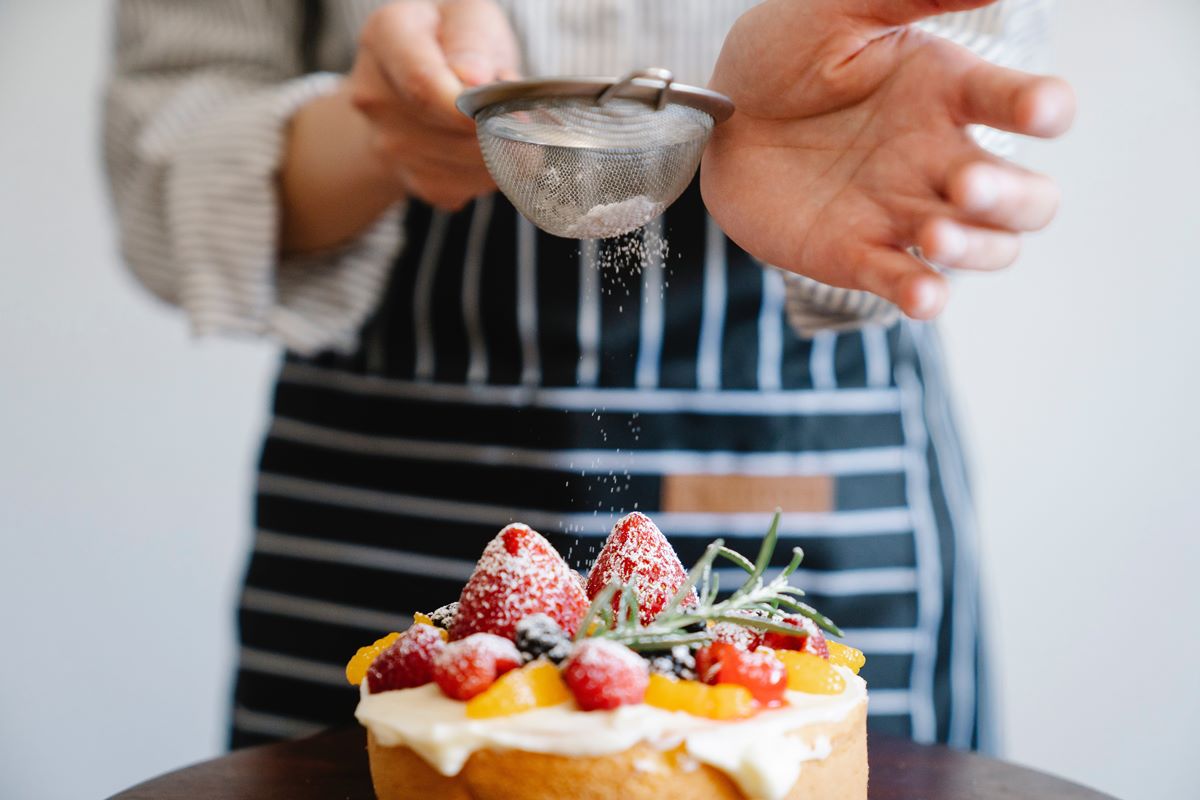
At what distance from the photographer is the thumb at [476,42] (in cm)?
107

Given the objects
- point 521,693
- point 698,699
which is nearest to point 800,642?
point 698,699

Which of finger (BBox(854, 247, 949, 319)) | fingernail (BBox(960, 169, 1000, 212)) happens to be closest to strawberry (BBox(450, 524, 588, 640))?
finger (BBox(854, 247, 949, 319))

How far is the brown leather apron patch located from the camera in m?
1.38

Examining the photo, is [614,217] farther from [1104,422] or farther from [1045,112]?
[1104,422]

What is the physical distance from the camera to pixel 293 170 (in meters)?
1.46

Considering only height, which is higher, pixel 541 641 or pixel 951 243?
pixel 951 243

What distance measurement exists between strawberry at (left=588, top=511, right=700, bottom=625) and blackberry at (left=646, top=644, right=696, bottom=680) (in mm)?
105

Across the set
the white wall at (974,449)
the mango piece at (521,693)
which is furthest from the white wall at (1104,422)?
the mango piece at (521,693)

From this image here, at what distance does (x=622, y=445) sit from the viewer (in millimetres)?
1376

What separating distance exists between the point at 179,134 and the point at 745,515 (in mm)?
880

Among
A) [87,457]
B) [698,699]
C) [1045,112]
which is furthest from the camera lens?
[87,457]

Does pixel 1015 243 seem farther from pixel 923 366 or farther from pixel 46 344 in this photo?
pixel 46 344

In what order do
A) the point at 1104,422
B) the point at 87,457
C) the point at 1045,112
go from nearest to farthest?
the point at 1045,112, the point at 1104,422, the point at 87,457

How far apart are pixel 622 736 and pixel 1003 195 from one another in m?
0.44
